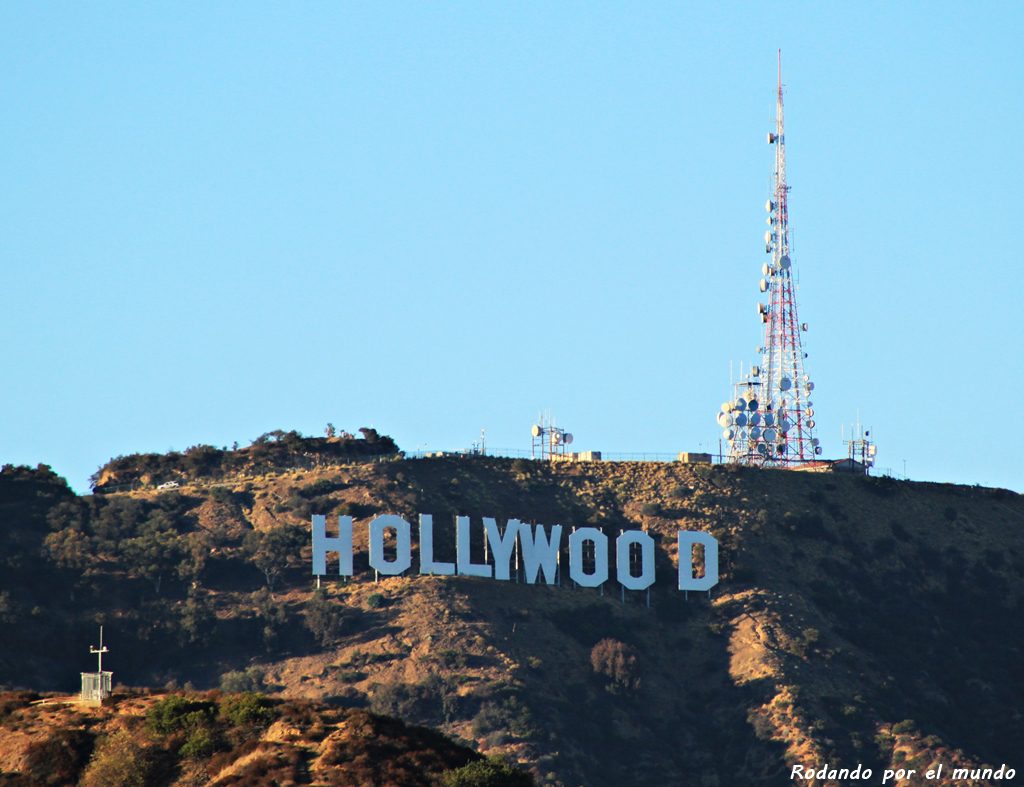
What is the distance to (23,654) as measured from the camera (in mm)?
125125

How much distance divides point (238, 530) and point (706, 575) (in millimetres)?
23809

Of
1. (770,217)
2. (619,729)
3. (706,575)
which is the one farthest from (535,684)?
(770,217)

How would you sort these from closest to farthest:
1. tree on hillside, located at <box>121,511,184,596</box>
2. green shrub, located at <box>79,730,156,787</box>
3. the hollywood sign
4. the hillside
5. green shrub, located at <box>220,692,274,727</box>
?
green shrub, located at <box>79,730,156,787</box>, green shrub, located at <box>220,692,274,727</box>, the hillside, the hollywood sign, tree on hillside, located at <box>121,511,184,596</box>

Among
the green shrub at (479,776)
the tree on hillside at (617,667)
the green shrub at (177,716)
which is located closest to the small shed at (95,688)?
the green shrub at (177,716)

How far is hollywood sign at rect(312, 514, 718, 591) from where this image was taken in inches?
5162

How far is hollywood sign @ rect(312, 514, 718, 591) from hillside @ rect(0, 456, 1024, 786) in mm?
1045

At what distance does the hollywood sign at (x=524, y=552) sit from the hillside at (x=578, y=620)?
1045 mm

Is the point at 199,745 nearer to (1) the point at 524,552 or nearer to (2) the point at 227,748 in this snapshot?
(2) the point at 227,748

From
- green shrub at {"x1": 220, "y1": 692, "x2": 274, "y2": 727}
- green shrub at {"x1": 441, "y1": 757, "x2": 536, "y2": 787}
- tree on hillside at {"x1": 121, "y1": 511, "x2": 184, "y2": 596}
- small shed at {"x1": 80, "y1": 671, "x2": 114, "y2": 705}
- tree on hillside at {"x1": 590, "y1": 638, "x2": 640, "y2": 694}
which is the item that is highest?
tree on hillside at {"x1": 121, "y1": 511, "x2": 184, "y2": 596}

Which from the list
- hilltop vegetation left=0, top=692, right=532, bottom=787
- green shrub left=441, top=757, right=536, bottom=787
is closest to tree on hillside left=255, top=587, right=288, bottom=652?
hilltop vegetation left=0, top=692, right=532, bottom=787

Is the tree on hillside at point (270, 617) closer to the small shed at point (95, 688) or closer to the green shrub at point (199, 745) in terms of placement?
the small shed at point (95, 688)

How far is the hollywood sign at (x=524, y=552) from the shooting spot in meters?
131

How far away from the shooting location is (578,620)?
135 m

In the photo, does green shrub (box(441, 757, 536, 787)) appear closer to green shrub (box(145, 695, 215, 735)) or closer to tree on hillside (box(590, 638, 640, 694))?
green shrub (box(145, 695, 215, 735))
